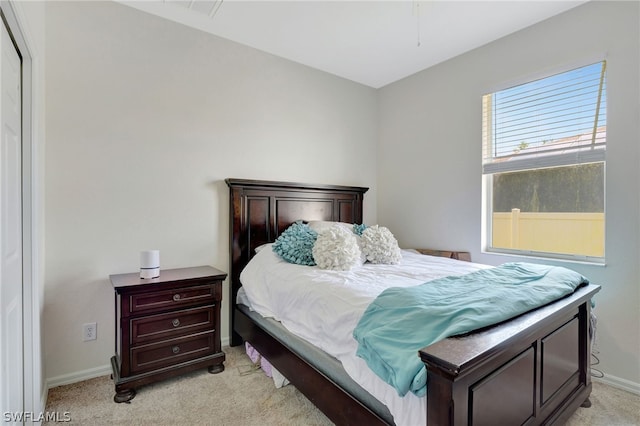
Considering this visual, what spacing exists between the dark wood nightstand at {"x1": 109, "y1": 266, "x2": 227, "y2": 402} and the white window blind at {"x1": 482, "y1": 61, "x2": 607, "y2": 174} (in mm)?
2618

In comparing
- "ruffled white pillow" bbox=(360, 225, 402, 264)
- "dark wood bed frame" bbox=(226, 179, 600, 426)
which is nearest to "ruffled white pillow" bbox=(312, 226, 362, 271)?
"ruffled white pillow" bbox=(360, 225, 402, 264)

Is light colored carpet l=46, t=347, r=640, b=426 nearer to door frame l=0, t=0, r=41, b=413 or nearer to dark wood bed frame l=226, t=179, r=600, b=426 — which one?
dark wood bed frame l=226, t=179, r=600, b=426

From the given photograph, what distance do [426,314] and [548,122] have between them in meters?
2.26

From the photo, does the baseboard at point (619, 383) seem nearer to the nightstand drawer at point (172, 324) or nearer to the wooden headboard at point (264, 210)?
the wooden headboard at point (264, 210)

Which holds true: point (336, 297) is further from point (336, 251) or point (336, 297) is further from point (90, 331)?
point (90, 331)

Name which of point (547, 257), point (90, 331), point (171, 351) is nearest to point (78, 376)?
point (90, 331)

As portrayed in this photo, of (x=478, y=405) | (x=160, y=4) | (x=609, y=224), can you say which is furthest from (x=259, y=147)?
(x=609, y=224)

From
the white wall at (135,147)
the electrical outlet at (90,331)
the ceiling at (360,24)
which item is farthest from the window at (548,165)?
the electrical outlet at (90,331)

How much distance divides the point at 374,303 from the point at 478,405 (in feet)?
1.69

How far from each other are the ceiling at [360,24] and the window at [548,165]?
0.57m

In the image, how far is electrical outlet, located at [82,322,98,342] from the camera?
220cm

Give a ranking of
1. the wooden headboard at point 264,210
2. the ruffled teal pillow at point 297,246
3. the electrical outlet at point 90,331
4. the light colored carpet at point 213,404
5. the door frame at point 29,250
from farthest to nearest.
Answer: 1. the wooden headboard at point 264,210
2. the ruffled teal pillow at point 297,246
3. the electrical outlet at point 90,331
4. the light colored carpet at point 213,404
5. the door frame at point 29,250

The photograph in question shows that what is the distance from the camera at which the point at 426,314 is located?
4.07 ft

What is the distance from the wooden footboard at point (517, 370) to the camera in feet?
3.26
